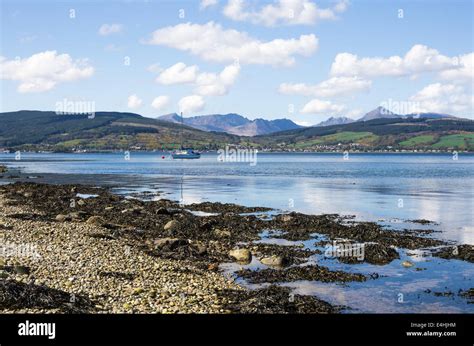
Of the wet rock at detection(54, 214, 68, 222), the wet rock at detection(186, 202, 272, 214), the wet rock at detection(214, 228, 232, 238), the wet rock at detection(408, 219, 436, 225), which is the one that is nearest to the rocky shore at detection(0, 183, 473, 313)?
the wet rock at detection(214, 228, 232, 238)

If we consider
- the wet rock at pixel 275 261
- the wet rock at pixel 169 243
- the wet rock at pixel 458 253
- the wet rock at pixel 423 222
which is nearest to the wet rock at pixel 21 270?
the wet rock at pixel 169 243

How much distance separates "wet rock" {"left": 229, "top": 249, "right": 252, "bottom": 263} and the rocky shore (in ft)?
0.20

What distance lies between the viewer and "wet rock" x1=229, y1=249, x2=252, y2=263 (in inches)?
1084

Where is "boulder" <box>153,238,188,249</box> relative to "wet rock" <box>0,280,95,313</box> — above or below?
below

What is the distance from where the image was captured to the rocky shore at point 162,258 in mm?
17828

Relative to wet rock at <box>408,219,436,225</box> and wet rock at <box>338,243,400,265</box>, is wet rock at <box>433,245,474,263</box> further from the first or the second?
wet rock at <box>408,219,436,225</box>

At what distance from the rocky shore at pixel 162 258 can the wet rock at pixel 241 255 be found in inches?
2.3

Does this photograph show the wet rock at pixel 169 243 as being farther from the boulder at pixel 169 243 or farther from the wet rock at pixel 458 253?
the wet rock at pixel 458 253

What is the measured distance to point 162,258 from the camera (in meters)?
26.9

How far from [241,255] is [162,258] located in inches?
178

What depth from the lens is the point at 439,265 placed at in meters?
27.2
